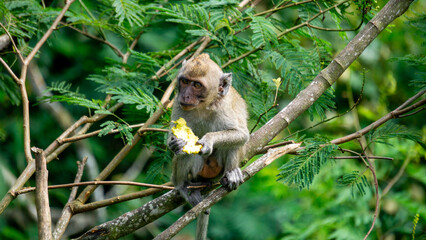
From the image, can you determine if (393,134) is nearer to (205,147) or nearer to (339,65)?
(339,65)

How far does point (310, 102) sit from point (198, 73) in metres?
1.36

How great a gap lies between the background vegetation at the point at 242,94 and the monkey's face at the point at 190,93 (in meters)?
0.38

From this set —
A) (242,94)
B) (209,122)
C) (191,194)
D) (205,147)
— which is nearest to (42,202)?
(205,147)

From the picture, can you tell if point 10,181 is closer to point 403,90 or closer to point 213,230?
point 213,230

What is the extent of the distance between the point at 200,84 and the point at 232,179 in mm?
1205

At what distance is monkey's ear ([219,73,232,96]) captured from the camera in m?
5.69

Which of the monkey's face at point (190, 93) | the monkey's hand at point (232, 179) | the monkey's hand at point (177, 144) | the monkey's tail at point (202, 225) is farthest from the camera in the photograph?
A: the monkey's tail at point (202, 225)

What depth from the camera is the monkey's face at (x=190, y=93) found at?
5348 mm

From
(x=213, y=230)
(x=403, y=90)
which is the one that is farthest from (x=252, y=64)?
(x=403, y=90)

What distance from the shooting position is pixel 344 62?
508 cm

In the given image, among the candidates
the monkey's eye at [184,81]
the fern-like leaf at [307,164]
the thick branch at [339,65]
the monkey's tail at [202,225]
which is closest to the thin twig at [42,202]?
the monkey's eye at [184,81]

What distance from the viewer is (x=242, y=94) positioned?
6.41 meters

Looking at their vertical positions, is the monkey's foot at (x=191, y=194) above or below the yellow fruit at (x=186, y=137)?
below

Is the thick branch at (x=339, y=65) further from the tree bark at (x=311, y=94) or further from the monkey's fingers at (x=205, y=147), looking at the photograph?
the monkey's fingers at (x=205, y=147)
